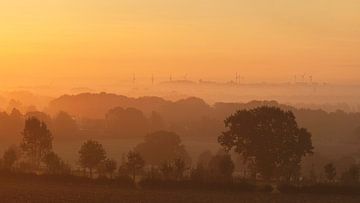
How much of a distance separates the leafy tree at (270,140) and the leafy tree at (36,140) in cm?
2427

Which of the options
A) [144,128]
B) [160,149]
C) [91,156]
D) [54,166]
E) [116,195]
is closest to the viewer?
[116,195]

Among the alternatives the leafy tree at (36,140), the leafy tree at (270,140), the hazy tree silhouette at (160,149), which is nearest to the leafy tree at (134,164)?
the leafy tree at (270,140)

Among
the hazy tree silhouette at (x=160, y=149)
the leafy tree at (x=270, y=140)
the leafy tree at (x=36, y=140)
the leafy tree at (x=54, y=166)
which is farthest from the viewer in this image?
the hazy tree silhouette at (x=160, y=149)

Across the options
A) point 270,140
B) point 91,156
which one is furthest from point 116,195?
point 91,156

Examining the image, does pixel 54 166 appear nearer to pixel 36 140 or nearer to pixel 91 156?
pixel 91 156

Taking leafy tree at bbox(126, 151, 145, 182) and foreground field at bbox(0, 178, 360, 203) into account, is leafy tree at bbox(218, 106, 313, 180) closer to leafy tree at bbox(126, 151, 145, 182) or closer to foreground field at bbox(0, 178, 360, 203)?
leafy tree at bbox(126, 151, 145, 182)

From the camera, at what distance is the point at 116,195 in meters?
46.8

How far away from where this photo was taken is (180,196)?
47.6 m

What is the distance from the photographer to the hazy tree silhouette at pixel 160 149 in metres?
96.2

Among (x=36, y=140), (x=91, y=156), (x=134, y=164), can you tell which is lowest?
(x=134, y=164)

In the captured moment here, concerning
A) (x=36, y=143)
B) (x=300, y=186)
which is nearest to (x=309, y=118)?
(x=36, y=143)

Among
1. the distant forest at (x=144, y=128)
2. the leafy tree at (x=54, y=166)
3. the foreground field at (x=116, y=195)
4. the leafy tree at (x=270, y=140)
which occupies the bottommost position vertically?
the foreground field at (x=116, y=195)

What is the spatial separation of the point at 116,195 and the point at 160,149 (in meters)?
50.7

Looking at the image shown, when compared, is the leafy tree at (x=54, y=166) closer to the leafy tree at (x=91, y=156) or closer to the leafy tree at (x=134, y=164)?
the leafy tree at (x=91, y=156)
